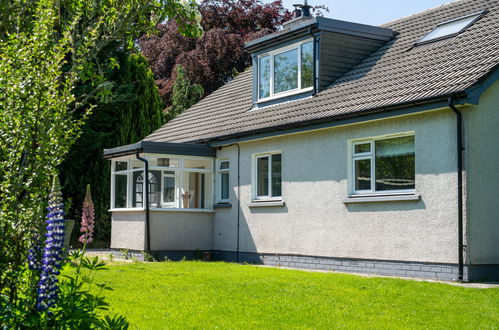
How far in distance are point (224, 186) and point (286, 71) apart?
3.60 m

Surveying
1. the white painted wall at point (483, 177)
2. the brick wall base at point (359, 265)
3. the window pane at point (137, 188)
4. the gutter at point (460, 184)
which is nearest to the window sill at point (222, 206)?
the brick wall base at point (359, 265)

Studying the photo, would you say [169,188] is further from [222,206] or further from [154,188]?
[222,206]

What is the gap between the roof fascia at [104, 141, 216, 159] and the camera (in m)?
17.5

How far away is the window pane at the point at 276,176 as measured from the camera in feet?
53.4

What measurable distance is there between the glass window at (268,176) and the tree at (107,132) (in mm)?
8661

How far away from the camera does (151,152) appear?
17562 mm

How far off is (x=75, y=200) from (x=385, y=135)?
1459 cm

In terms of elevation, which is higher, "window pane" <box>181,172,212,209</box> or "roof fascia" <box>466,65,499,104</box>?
"roof fascia" <box>466,65,499,104</box>

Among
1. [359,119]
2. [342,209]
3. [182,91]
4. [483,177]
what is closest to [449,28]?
[359,119]

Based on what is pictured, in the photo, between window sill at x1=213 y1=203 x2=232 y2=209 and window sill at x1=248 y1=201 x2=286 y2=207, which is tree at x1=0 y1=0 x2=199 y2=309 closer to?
window sill at x1=248 y1=201 x2=286 y2=207

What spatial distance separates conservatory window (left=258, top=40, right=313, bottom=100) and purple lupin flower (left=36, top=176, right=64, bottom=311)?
1243 centimetres

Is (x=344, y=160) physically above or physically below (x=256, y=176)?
above

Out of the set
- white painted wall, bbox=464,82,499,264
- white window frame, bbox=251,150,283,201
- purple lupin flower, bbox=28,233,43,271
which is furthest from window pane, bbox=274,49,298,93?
purple lupin flower, bbox=28,233,43,271

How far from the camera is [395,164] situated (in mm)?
13148
